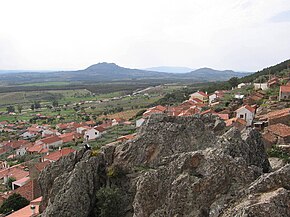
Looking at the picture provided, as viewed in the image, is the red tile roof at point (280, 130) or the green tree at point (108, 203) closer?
the green tree at point (108, 203)

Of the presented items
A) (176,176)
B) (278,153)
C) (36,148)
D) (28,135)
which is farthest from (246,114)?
(28,135)

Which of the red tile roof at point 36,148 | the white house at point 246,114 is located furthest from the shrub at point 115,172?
the red tile roof at point 36,148

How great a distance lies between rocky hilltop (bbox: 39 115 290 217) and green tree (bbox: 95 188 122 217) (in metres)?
0.20

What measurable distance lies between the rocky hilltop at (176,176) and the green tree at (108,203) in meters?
0.20

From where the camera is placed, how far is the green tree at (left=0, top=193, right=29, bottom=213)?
26.1 metres

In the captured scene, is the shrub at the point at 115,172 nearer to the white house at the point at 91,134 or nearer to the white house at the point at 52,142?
the white house at the point at 91,134

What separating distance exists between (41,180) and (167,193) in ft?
29.9

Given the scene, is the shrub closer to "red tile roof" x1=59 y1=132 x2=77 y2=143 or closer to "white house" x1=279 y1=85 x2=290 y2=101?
"white house" x1=279 y1=85 x2=290 y2=101

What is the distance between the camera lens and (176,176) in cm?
1216

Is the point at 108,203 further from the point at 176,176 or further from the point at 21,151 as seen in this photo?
the point at 21,151

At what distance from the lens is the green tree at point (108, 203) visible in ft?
47.3

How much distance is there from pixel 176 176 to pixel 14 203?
64.9 ft

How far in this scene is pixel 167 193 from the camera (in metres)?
11.9

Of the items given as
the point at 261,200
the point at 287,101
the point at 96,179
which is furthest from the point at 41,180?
the point at 287,101
